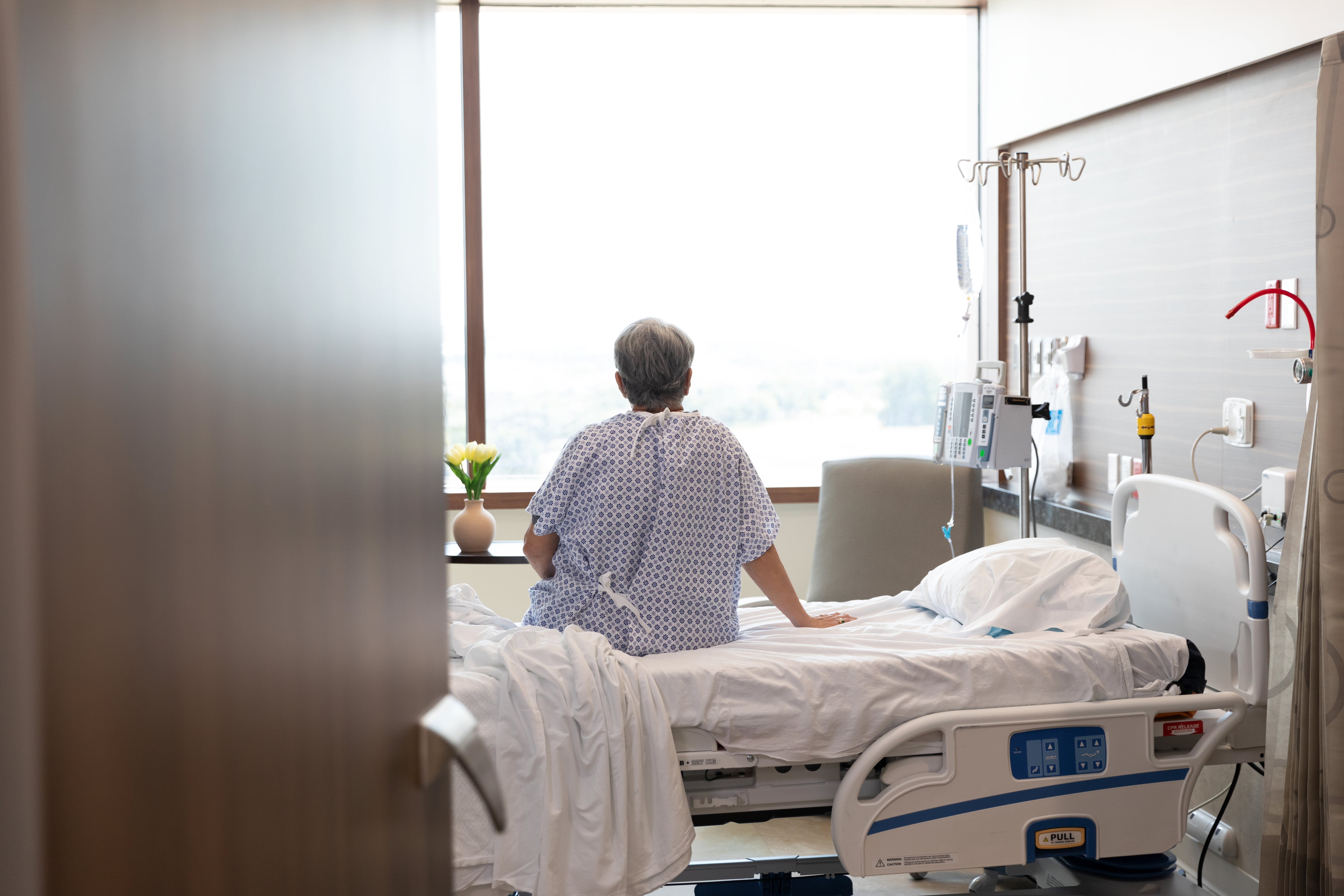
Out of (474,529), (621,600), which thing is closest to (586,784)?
(621,600)

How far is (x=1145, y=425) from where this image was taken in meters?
2.73

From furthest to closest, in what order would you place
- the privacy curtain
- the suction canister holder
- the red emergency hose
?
1. the suction canister holder
2. the red emergency hose
3. the privacy curtain

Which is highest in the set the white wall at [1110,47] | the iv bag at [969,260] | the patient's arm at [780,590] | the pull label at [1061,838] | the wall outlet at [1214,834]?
the white wall at [1110,47]

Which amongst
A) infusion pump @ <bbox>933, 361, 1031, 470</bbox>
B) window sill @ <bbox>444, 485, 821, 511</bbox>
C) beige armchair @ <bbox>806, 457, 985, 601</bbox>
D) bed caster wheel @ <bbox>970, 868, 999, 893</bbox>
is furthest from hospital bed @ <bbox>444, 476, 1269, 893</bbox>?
window sill @ <bbox>444, 485, 821, 511</bbox>

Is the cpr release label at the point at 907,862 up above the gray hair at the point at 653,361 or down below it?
below

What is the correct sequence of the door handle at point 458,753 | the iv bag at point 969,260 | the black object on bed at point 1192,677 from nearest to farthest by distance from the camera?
the door handle at point 458,753 → the black object on bed at point 1192,677 → the iv bag at point 969,260

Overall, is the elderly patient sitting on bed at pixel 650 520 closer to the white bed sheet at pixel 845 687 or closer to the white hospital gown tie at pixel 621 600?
the white hospital gown tie at pixel 621 600

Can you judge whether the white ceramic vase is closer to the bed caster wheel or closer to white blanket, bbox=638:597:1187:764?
white blanket, bbox=638:597:1187:764

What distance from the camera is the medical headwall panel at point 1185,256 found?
2438 millimetres

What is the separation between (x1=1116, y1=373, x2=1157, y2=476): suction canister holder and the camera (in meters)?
2.72

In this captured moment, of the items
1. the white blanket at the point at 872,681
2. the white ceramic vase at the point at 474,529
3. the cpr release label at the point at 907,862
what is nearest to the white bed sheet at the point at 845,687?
the white blanket at the point at 872,681

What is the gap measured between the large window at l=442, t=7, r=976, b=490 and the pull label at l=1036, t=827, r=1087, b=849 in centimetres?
212

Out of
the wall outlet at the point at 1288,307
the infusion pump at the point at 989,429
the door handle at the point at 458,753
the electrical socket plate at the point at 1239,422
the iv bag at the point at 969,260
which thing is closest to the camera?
the door handle at the point at 458,753

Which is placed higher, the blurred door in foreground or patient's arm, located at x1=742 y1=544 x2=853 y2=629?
the blurred door in foreground
